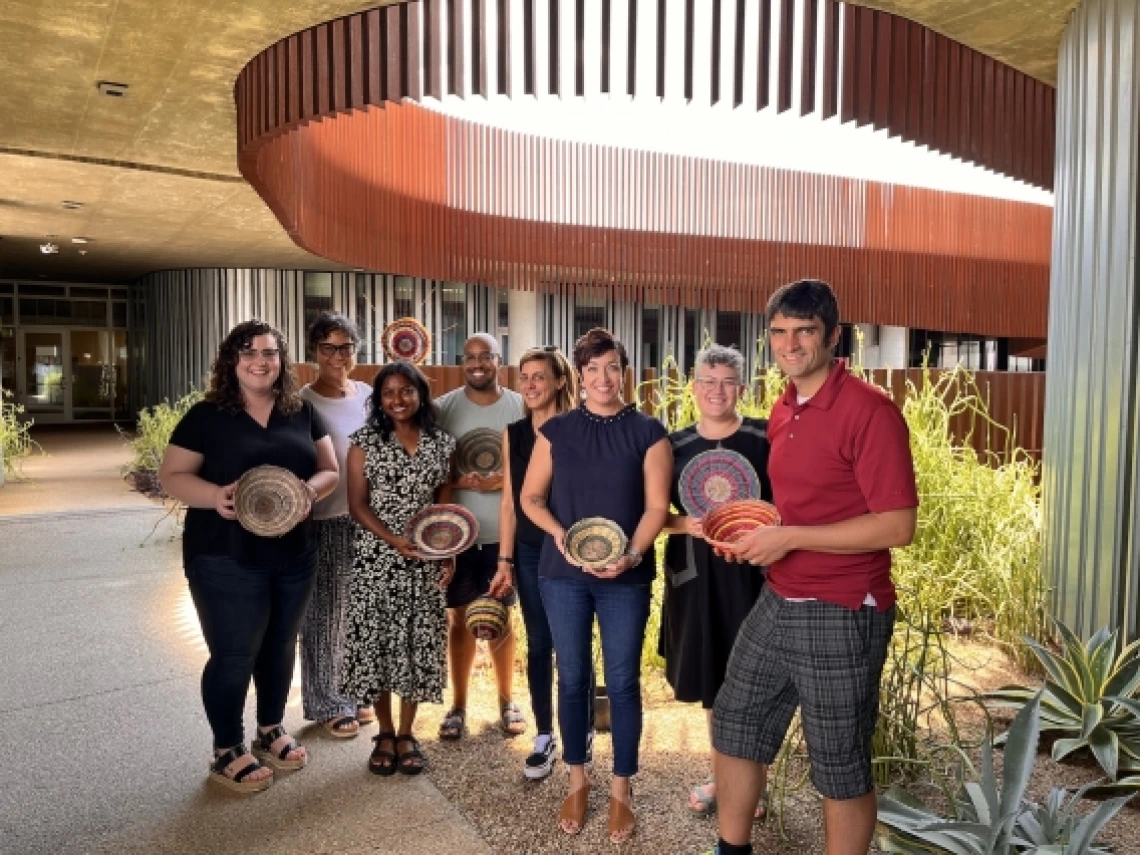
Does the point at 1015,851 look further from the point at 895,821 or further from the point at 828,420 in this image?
the point at 828,420

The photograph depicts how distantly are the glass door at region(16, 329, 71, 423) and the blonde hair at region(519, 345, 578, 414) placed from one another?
22.1m

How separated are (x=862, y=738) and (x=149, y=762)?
2588 mm

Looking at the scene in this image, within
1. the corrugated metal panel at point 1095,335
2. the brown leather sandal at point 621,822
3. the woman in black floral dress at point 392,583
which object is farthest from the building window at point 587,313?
the brown leather sandal at point 621,822

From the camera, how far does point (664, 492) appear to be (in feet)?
8.59

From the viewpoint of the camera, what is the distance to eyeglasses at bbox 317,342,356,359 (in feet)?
11.2

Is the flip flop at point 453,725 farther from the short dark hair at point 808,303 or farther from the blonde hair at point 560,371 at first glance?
the short dark hair at point 808,303

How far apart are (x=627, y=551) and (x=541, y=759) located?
3.23 ft

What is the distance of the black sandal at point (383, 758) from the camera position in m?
3.08

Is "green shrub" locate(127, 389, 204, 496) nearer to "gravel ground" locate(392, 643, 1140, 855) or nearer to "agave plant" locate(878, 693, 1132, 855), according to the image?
"gravel ground" locate(392, 643, 1140, 855)

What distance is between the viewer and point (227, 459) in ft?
9.48

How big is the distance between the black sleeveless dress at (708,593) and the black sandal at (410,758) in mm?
1020

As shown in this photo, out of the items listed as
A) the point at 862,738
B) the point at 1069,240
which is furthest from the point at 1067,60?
the point at 862,738

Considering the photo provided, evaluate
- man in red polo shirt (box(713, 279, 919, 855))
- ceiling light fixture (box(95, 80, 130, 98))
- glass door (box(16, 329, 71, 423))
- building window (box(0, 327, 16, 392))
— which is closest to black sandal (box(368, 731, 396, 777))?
man in red polo shirt (box(713, 279, 919, 855))

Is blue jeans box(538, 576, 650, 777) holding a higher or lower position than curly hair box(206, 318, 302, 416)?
lower
